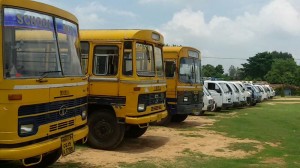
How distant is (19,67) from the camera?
5.93m

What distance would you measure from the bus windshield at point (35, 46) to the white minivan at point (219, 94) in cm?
1738

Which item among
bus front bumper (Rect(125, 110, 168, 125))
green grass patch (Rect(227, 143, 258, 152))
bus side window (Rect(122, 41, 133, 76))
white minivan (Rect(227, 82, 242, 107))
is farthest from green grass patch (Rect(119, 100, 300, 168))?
white minivan (Rect(227, 82, 242, 107))

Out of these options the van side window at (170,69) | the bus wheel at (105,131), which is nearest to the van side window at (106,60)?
the bus wheel at (105,131)

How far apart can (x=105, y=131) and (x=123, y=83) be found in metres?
1.39

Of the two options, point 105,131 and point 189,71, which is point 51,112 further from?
point 189,71

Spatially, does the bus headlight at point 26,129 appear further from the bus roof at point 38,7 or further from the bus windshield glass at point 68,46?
the bus roof at point 38,7

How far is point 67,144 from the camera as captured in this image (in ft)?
22.8

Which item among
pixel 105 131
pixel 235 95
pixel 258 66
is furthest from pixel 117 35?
pixel 258 66

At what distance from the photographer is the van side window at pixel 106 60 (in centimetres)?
1060

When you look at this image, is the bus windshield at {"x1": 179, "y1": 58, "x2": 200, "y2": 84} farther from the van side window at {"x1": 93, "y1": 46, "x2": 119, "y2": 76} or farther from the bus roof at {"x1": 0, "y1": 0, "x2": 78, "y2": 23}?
the bus roof at {"x1": 0, "y1": 0, "x2": 78, "y2": 23}

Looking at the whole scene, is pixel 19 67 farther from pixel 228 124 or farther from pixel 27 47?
pixel 228 124

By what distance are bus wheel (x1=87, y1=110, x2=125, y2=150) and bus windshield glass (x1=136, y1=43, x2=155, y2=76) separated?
1425 millimetres

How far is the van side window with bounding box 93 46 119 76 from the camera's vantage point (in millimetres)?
10602

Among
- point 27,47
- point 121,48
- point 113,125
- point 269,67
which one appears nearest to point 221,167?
point 113,125
